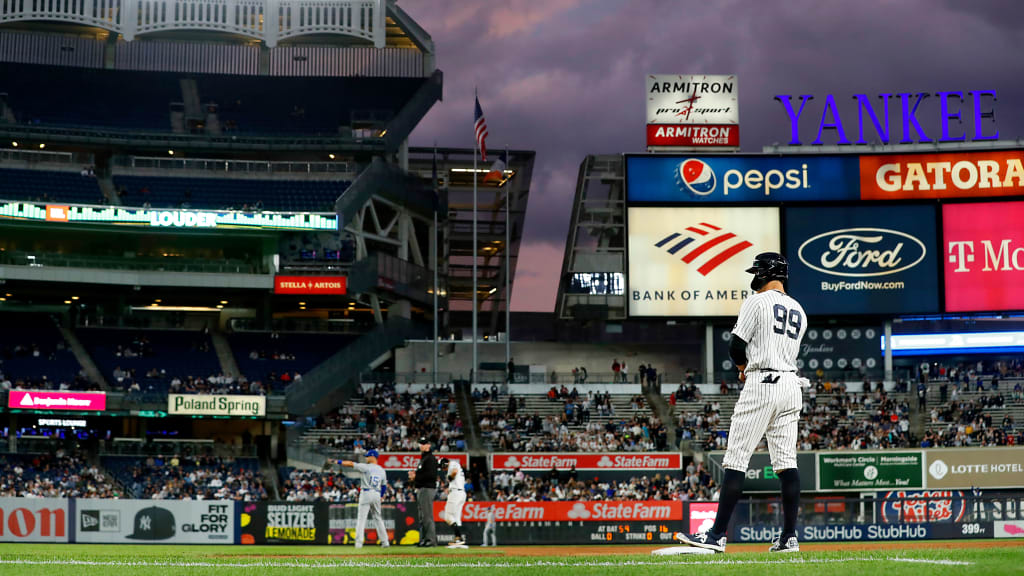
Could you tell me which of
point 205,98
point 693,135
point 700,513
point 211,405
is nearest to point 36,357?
point 211,405

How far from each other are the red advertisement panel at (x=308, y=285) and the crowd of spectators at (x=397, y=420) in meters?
4.83

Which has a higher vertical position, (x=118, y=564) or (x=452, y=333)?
(x=452, y=333)

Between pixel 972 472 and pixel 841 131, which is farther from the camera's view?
pixel 841 131

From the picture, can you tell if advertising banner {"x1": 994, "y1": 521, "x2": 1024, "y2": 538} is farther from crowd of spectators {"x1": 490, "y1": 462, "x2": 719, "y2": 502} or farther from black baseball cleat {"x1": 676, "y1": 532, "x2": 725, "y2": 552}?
black baseball cleat {"x1": 676, "y1": 532, "x2": 725, "y2": 552}

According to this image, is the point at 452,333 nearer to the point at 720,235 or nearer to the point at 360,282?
the point at 360,282

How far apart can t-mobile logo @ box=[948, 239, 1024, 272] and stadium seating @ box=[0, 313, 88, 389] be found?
36907 mm

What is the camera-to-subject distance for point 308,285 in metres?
50.8

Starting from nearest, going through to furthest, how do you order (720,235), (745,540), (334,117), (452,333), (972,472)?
1. (745,540)
2. (972,472)
3. (720,235)
4. (334,117)
5. (452,333)

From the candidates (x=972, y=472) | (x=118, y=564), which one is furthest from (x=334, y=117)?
(x=118, y=564)

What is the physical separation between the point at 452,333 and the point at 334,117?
14310mm

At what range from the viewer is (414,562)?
36.9ft

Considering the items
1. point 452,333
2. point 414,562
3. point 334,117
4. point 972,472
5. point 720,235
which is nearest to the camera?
point 414,562

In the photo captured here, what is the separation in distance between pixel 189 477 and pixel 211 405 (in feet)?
16.7

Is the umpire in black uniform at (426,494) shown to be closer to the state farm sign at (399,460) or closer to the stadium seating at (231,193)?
the state farm sign at (399,460)
